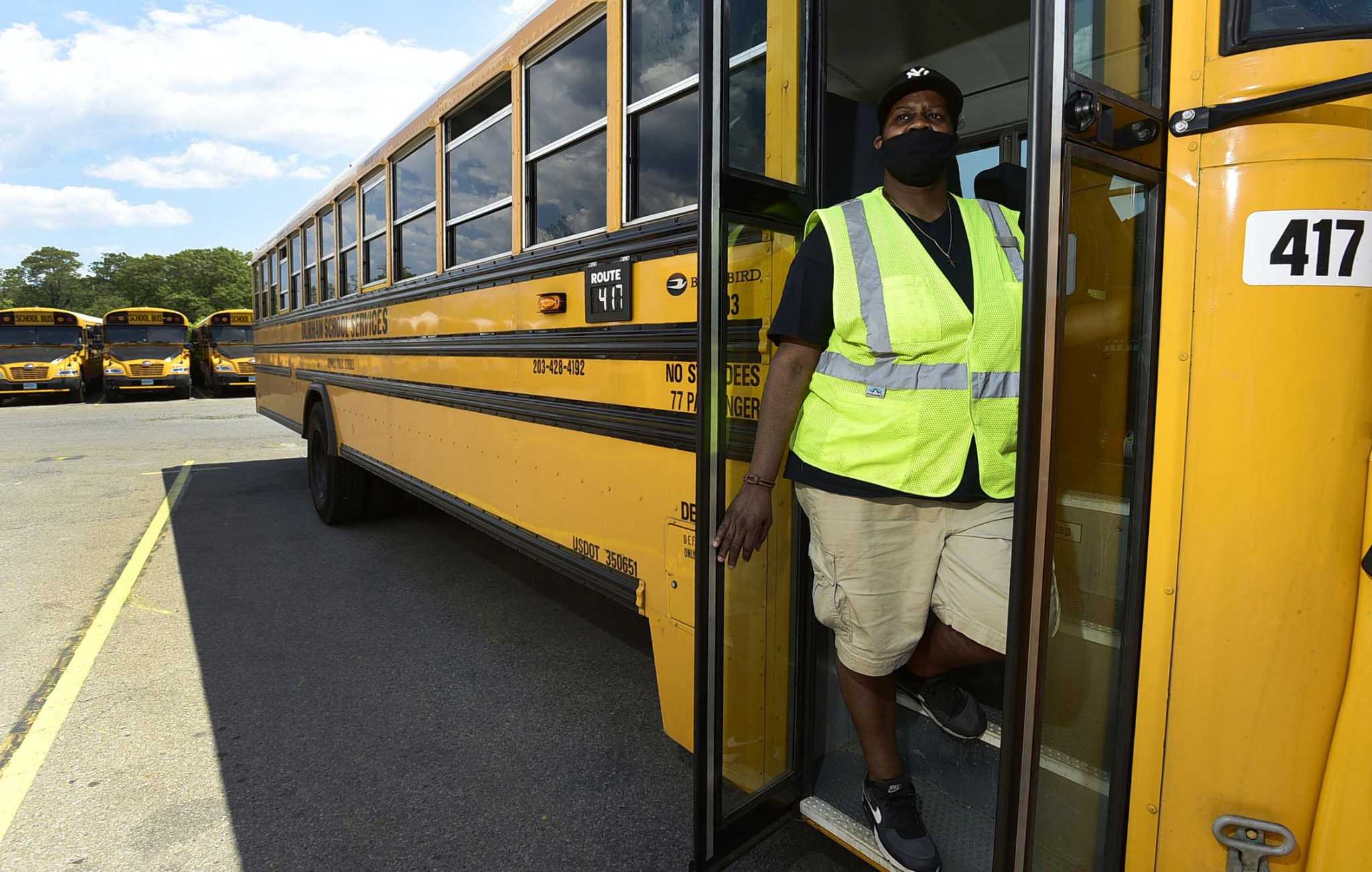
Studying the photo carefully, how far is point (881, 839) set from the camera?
1.79 metres

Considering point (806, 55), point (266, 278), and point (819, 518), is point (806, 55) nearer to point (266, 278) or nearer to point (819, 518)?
point (819, 518)

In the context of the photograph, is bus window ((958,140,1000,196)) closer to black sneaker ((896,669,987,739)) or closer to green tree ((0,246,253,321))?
black sneaker ((896,669,987,739))

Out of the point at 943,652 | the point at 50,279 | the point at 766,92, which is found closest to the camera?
the point at 943,652

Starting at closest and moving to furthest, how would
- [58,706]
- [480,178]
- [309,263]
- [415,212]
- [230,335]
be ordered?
1. [58,706]
2. [480,178]
3. [415,212]
4. [309,263]
5. [230,335]

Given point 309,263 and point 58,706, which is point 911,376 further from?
point 309,263

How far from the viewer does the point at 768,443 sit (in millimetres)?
1760

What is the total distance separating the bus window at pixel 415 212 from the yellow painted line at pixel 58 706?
88.7 inches

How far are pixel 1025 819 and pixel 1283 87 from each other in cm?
117

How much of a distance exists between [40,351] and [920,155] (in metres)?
23.1

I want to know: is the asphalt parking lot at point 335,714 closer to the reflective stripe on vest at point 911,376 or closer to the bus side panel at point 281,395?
the reflective stripe on vest at point 911,376

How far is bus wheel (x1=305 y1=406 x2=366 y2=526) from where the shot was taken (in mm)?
5883

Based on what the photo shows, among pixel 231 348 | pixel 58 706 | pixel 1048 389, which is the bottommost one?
pixel 58 706

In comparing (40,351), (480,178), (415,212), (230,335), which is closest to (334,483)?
(415,212)

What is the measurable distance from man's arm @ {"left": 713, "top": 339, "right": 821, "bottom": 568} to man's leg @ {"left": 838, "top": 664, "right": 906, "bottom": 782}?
389mm
